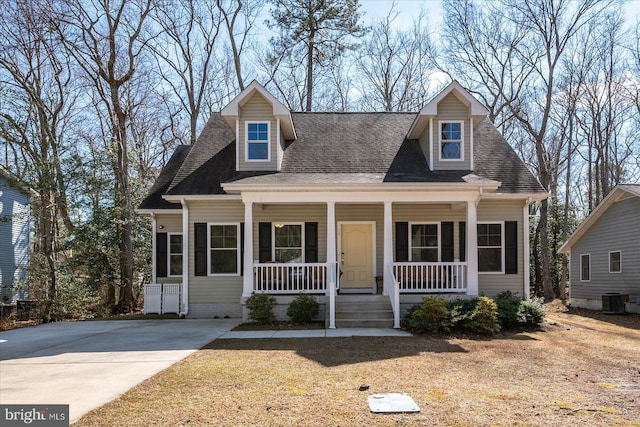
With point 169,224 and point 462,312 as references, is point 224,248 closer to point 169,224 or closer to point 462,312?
point 169,224

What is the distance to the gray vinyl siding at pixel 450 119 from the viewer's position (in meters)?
14.6

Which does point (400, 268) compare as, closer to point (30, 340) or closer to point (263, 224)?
point (263, 224)

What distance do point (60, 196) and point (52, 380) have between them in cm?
1065

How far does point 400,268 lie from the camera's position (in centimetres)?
1356

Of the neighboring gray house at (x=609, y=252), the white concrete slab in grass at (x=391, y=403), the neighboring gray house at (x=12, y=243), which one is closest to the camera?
the white concrete slab in grass at (x=391, y=403)

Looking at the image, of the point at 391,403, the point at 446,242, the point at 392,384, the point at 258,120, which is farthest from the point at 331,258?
the point at 391,403

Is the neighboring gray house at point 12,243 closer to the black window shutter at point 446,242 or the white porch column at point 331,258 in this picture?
the white porch column at point 331,258

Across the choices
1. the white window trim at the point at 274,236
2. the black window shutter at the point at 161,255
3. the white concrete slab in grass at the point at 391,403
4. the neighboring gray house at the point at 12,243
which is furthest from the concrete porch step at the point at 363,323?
the neighboring gray house at the point at 12,243

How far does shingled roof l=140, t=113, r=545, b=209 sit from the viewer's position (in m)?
13.8

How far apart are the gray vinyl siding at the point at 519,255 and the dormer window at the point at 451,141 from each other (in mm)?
1593

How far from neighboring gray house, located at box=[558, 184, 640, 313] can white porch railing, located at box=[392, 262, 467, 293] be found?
7.02 metres

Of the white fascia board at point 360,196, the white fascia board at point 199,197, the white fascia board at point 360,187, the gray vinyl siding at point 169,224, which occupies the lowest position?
the gray vinyl siding at point 169,224

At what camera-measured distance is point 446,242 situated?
14.6 metres

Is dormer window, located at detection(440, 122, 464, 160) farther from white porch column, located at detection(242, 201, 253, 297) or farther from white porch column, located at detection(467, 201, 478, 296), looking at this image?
white porch column, located at detection(242, 201, 253, 297)
